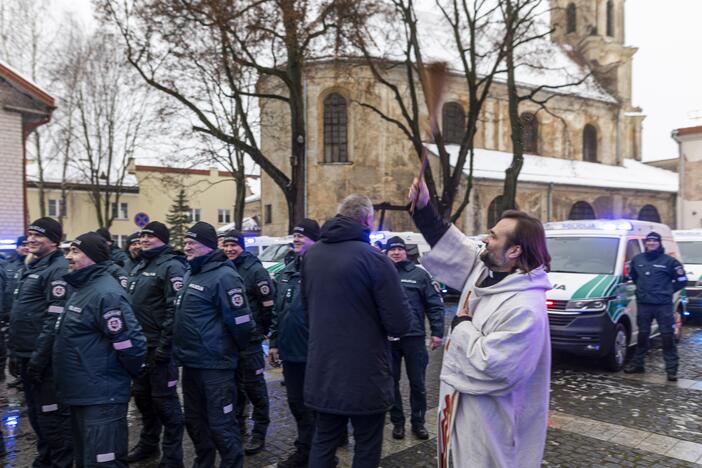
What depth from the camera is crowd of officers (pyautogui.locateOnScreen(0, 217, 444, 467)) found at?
379cm

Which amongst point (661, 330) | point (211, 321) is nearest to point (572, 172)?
point (661, 330)

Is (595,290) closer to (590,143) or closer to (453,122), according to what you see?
(453,122)

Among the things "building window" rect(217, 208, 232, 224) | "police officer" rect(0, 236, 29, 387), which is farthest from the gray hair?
"building window" rect(217, 208, 232, 224)

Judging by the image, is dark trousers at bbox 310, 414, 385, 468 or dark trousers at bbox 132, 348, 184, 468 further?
dark trousers at bbox 132, 348, 184, 468

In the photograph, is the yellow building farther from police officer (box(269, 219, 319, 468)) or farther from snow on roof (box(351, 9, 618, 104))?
police officer (box(269, 219, 319, 468))

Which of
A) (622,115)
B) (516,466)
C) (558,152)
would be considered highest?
(622,115)

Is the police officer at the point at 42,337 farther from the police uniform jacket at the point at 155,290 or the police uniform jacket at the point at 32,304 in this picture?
the police uniform jacket at the point at 155,290

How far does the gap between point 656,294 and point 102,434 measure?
7.40 m

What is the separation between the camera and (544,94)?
3516 centimetres

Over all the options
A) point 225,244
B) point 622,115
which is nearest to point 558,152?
point 622,115

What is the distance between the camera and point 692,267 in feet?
44.6

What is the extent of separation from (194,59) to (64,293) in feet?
41.0

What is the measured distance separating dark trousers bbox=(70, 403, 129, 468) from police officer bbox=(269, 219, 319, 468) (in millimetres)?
1441

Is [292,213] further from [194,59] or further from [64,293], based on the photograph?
[64,293]
